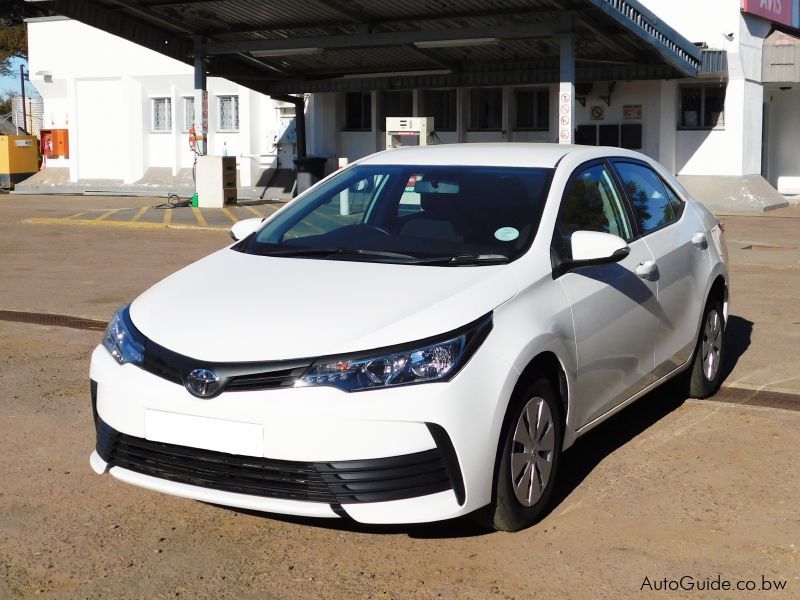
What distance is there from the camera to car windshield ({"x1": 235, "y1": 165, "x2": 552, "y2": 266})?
503cm

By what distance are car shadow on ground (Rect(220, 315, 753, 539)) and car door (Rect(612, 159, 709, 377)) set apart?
402 millimetres

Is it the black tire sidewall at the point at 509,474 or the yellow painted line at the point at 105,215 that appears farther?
the yellow painted line at the point at 105,215

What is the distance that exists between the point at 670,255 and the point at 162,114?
104ft

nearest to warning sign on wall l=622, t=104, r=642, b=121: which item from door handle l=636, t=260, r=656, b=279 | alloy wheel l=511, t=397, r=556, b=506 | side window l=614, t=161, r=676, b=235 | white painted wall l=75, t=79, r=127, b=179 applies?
white painted wall l=75, t=79, r=127, b=179

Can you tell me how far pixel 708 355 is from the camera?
22.2ft

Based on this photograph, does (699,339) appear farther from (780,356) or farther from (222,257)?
(222,257)

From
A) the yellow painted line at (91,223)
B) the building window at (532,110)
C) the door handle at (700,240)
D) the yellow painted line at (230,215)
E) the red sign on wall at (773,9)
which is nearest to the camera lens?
the door handle at (700,240)

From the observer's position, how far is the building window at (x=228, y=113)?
34562mm

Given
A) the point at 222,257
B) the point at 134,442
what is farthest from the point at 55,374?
the point at 134,442

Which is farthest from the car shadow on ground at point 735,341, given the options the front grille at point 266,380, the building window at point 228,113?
the building window at point 228,113

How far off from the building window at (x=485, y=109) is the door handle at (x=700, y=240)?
76.9ft

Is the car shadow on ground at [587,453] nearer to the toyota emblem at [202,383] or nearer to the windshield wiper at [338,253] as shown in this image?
the toyota emblem at [202,383]

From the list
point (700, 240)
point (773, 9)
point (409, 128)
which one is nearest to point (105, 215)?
point (409, 128)

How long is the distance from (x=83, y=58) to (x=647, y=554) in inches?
1389
